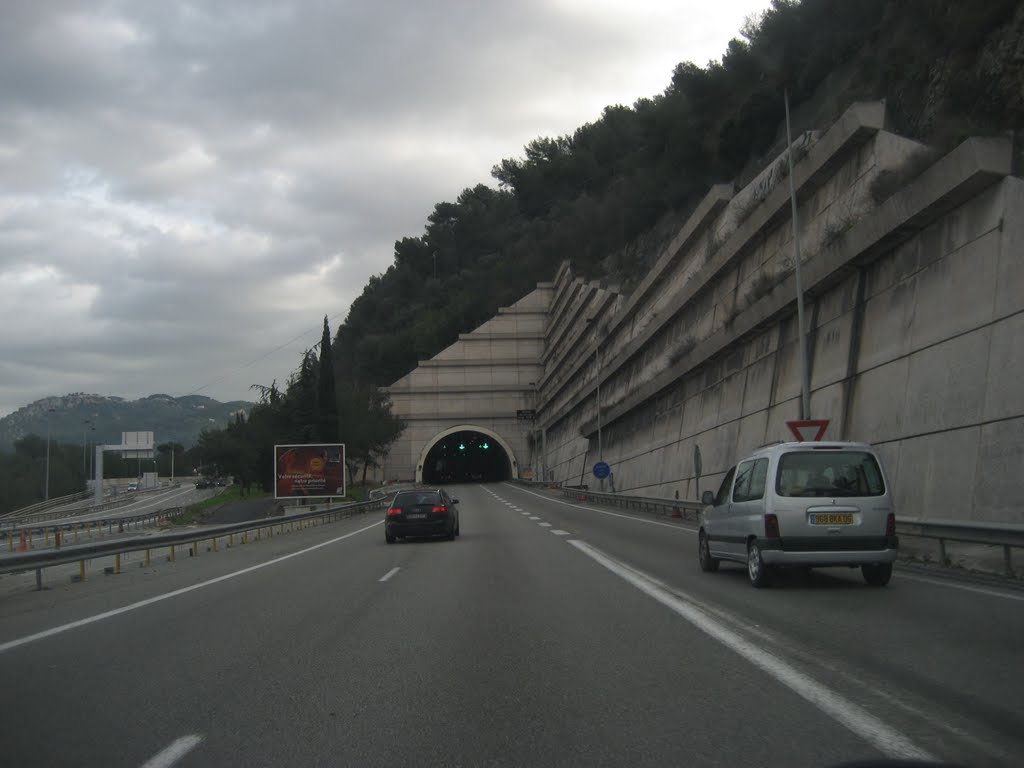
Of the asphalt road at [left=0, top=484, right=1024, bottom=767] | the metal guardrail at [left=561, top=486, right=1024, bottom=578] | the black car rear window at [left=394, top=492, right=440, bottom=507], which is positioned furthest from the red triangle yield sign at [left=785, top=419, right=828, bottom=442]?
the black car rear window at [left=394, top=492, right=440, bottom=507]

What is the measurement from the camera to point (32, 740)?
5.45 m

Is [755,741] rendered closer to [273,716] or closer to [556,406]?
[273,716]

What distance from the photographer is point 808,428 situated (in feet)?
Answer: 72.4

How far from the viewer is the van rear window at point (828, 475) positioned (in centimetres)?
1136

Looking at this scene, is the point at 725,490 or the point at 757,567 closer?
the point at 757,567

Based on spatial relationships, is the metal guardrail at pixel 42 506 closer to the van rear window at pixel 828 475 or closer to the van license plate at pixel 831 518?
the van rear window at pixel 828 475

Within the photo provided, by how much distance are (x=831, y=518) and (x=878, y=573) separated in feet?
4.08

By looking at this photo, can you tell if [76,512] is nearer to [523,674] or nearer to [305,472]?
[305,472]

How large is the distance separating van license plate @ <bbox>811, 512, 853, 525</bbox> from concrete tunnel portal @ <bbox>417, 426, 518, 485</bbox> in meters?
95.9

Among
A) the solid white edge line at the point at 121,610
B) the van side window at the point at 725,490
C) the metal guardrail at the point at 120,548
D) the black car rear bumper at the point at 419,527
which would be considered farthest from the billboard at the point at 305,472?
the van side window at the point at 725,490

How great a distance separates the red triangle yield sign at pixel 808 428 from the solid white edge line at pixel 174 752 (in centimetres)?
1805

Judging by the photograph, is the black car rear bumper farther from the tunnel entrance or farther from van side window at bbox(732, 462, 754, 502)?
the tunnel entrance

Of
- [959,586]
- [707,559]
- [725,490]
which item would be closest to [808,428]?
[707,559]

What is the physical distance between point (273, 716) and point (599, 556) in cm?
1148
